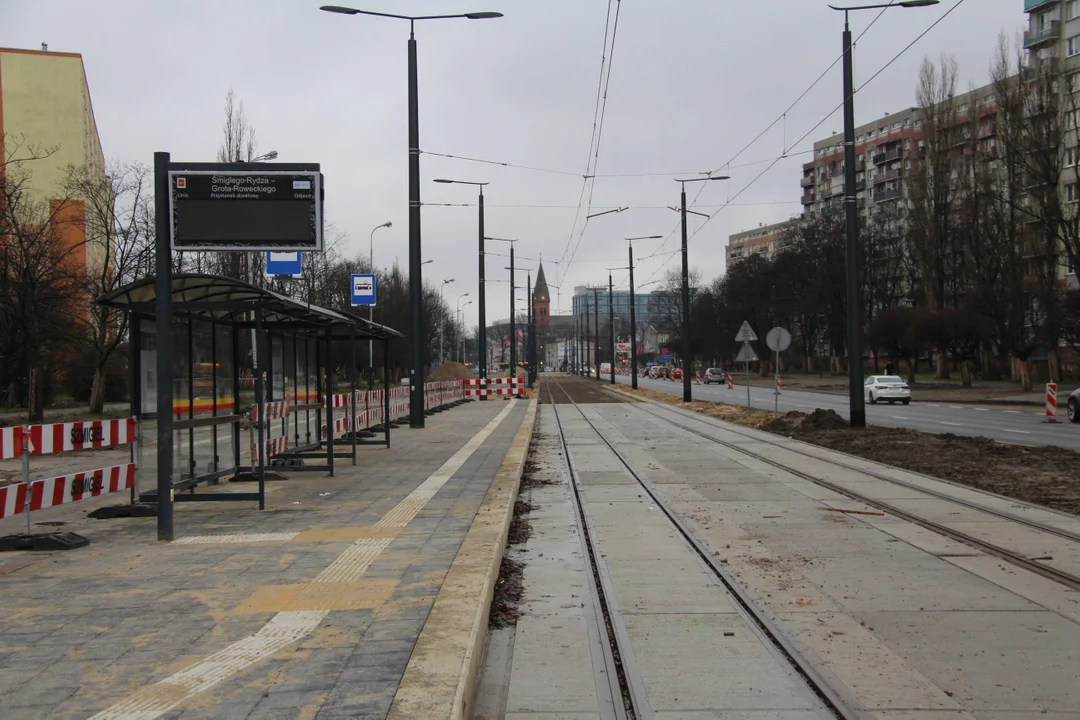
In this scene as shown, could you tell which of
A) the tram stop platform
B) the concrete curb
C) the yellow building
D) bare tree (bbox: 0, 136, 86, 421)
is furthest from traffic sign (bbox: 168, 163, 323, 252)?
the yellow building

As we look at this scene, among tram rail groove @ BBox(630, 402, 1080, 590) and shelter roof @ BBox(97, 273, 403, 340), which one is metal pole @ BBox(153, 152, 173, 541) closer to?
shelter roof @ BBox(97, 273, 403, 340)

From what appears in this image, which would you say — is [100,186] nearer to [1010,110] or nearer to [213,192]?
[213,192]

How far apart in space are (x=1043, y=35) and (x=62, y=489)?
234ft

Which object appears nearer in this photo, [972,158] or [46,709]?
[46,709]

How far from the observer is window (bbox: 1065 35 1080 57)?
204 ft

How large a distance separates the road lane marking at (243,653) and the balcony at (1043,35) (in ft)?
228

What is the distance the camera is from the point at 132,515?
32.3 ft

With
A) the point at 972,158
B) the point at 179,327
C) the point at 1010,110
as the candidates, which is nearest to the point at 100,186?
the point at 179,327

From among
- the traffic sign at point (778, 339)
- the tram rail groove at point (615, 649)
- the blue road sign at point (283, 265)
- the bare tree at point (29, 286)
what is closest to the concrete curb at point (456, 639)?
the tram rail groove at point (615, 649)

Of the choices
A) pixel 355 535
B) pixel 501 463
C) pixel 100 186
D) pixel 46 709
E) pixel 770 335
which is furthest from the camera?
pixel 100 186

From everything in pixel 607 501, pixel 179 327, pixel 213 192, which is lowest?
pixel 607 501

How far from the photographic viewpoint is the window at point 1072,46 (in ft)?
204

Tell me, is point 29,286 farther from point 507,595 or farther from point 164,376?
point 507,595

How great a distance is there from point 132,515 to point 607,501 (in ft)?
16.9
